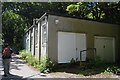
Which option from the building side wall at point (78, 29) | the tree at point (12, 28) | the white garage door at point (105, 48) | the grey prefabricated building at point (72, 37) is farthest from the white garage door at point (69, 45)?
the tree at point (12, 28)

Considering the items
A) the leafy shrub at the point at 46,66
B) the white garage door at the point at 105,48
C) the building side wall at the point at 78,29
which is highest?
the building side wall at the point at 78,29

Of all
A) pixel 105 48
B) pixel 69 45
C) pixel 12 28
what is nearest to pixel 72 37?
pixel 69 45

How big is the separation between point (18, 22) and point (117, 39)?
97.9 ft

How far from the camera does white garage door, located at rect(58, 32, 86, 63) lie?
18.0 metres

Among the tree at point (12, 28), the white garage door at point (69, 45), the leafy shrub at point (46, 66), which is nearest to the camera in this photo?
the leafy shrub at point (46, 66)

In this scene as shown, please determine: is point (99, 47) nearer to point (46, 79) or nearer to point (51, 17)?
point (51, 17)

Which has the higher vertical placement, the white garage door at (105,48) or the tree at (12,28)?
the tree at (12,28)

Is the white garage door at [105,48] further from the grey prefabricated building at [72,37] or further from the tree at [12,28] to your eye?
the tree at [12,28]

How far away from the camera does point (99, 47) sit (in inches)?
827

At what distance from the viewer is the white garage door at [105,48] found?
68.7 feet

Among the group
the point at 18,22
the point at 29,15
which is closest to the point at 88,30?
the point at 29,15

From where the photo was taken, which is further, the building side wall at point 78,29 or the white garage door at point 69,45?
the white garage door at point 69,45

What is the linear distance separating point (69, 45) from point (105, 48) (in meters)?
4.37

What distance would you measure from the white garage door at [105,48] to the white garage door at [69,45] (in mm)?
1826
